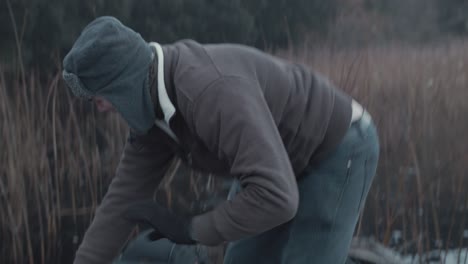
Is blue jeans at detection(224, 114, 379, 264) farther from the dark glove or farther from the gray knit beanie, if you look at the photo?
the gray knit beanie

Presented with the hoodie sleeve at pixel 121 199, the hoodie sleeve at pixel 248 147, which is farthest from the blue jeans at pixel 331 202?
the hoodie sleeve at pixel 121 199

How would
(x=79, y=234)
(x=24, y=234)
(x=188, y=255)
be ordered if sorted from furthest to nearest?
(x=79, y=234) < (x=24, y=234) < (x=188, y=255)

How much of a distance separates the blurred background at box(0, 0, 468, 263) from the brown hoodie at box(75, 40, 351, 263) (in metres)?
0.89

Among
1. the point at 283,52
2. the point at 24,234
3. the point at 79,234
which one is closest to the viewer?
the point at 24,234

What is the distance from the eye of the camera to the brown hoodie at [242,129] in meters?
1.08

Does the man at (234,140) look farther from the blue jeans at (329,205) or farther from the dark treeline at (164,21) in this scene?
the dark treeline at (164,21)

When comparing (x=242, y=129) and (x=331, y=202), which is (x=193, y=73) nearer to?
(x=242, y=129)

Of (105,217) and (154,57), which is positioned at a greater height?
(154,57)

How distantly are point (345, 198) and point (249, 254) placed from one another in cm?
31

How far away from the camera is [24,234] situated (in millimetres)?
2600

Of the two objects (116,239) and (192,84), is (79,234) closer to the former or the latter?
(116,239)

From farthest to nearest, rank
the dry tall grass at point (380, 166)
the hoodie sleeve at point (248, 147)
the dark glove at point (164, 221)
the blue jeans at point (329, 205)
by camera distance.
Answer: the dry tall grass at point (380, 166) → the blue jeans at point (329, 205) → the dark glove at point (164, 221) → the hoodie sleeve at point (248, 147)

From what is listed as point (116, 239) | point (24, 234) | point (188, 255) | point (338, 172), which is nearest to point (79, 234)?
point (24, 234)

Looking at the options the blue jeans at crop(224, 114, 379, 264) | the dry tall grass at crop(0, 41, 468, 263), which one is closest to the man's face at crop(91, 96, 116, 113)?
the blue jeans at crop(224, 114, 379, 264)
